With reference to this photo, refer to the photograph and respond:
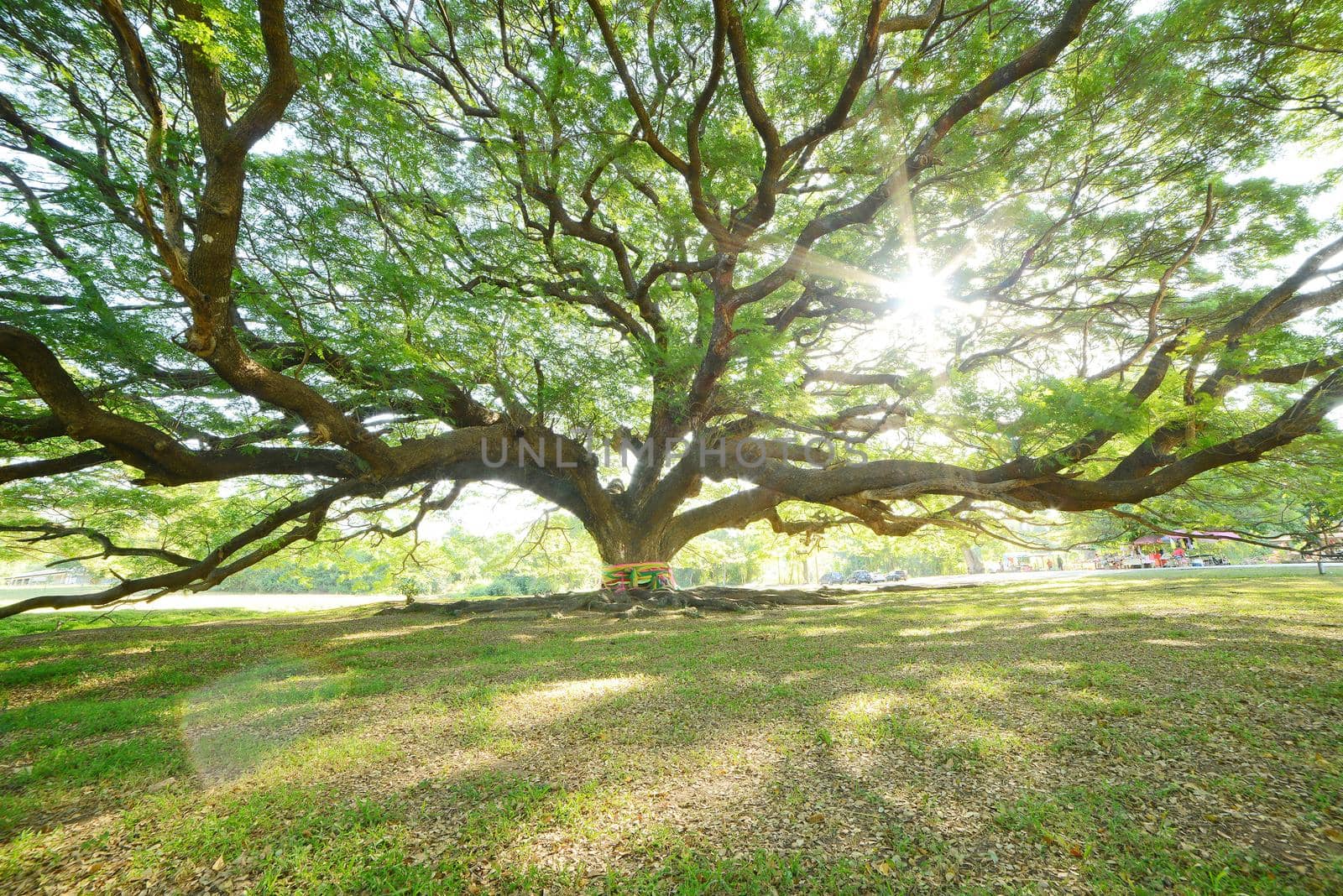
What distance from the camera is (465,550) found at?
12.8 metres

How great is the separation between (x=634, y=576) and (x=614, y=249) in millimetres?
5119

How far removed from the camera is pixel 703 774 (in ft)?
6.12

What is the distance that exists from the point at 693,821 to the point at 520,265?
7442 millimetres

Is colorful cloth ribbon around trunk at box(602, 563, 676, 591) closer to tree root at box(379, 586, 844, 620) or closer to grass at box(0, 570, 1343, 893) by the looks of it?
tree root at box(379, 586, 844, 620)

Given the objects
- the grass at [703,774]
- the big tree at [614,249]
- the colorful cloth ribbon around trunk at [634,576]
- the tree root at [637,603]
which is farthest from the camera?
the colorful cloth ribbon around trunk at [634,576]

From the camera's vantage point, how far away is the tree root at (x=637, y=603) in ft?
24.1

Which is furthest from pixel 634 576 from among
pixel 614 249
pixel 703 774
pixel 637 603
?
pixel 703 774

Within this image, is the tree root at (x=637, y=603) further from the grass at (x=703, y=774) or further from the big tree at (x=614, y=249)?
the grass at (x=703, y=774)

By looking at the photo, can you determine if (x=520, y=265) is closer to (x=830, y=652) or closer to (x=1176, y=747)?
(x=830, y=652)

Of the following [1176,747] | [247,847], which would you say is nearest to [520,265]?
[247,847]

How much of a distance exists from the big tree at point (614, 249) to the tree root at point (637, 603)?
105 centimetres

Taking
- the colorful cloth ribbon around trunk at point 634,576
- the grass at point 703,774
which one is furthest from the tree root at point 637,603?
the grass at point 703,774

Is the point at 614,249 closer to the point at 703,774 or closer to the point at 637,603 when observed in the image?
the point at 637,603

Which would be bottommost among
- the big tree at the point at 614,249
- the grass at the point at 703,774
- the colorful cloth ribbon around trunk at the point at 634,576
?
the grass at the point at 703,774
